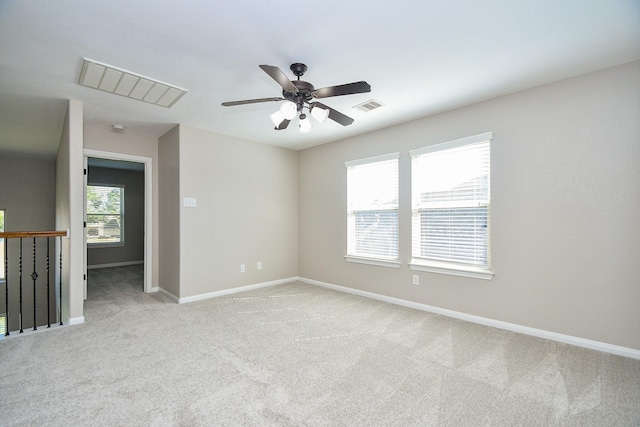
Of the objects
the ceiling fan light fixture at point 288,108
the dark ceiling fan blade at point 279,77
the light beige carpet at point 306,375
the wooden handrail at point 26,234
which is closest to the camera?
the light beige carpet at point 306,375

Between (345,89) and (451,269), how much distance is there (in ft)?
8.08

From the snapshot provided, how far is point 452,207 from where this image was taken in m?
3.54

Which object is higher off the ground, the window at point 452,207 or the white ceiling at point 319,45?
the white ceiling at point 319,45

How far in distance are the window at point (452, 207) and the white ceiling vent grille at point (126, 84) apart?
2992 millimetres

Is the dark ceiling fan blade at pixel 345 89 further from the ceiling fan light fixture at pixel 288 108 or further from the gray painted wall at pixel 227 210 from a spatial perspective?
the gray painted wall at pixel 227 210

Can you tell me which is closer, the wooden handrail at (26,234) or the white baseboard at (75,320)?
the wooden handrail at (26,234)

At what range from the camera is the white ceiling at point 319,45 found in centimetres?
190

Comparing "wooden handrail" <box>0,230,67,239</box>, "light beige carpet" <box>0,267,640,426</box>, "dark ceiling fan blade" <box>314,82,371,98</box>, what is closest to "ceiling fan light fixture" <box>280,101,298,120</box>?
"dark ceiling fan blade" <box>314,82,371,98</box>

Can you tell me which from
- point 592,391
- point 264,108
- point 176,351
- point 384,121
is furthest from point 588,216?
point 176,351

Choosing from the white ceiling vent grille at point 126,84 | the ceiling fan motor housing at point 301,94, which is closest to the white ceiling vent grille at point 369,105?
the ceiling fan motor housing at point 301,94

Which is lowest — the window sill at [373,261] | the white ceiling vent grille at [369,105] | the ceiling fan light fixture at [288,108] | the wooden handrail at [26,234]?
the window sill at [373,261]

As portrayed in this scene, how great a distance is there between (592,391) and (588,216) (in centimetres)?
147

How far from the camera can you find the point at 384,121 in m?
3.98

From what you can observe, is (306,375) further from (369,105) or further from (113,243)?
(113,243)
